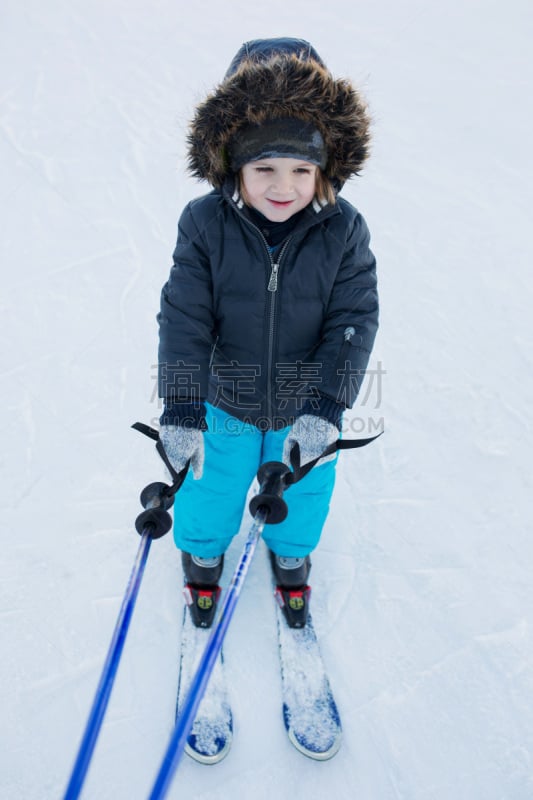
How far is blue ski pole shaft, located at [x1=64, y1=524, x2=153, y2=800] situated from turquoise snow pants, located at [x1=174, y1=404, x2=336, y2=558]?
459 mm

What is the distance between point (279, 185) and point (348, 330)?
16.4 inches

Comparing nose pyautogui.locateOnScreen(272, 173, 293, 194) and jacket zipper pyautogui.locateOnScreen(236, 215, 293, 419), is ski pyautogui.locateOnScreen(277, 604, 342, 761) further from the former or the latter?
nose pyautogui.locateOnScreen(272, 173, 293, 194)

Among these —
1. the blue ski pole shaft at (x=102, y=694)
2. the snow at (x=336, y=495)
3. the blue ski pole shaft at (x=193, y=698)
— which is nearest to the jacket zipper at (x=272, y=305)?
the blue ski pole shaft at (x=193, y=698)

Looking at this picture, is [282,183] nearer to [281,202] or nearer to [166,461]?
[281,202]

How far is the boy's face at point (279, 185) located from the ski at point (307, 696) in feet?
4.02

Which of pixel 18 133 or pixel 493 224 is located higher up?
pixel 18 133

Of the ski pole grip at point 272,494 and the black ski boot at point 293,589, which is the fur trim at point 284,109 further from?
the black ski boot at point 293,589

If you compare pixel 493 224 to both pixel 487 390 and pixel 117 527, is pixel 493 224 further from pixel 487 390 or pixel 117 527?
pixel 117 527

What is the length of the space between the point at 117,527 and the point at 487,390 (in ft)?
Result: 5.77

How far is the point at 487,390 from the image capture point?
8.67 ft

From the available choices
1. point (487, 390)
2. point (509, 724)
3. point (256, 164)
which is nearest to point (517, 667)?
point (509, 724)

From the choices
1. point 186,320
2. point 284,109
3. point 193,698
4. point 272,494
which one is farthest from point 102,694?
point 284,109

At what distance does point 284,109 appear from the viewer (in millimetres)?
1272

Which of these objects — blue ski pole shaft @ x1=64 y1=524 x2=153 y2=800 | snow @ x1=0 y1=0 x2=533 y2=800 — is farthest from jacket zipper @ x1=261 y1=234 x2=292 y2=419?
snow @ x1=0 y1=0 x2=533 y2=800
